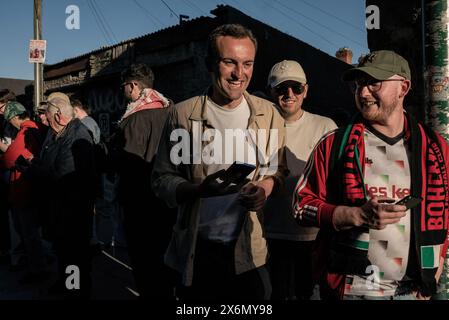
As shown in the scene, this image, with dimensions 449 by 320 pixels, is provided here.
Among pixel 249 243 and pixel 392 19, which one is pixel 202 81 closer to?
pixel 392 19

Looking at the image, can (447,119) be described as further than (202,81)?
No

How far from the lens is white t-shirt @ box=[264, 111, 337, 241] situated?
9.62 feet

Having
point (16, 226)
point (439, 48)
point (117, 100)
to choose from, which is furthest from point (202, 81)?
point (439, 48)

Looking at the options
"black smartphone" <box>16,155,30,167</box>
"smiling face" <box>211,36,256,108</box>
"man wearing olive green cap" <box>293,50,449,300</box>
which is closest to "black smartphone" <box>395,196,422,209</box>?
"man wearing olive green cap" <box>293,50,449,300</box>

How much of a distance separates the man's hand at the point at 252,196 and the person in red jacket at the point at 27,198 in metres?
3.95

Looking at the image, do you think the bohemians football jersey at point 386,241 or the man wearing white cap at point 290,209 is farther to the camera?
the man wearing white cap at point 290,209

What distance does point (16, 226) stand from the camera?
537 cm

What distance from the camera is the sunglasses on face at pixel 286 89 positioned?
3033 mm

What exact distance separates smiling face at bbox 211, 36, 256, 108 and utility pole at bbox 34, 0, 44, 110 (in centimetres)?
771

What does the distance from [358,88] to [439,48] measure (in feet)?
1.78

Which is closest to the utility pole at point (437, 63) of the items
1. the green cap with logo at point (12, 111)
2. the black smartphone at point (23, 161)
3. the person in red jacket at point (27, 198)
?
the black smartphone at point (23, 161)

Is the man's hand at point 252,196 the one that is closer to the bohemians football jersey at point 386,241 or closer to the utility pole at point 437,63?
the bohemians football jersey at point 386,241

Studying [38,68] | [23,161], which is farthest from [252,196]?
[38,68]

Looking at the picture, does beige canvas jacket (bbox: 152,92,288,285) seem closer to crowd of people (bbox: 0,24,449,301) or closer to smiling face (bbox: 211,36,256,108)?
crowd of people (bbox: 0,24,449,301)
